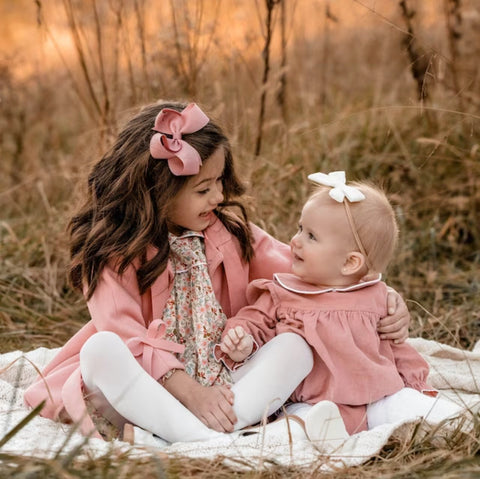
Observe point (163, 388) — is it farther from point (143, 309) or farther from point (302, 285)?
point (302, 285)

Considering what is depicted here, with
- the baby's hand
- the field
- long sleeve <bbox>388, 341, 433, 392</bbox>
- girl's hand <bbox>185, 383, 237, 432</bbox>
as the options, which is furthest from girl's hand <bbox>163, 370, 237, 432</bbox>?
the field

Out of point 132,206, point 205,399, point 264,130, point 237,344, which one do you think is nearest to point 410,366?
point 237,344

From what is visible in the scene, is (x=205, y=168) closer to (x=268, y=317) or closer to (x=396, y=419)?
(x=268, y=317)

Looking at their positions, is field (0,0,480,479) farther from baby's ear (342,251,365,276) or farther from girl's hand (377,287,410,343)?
baby's ear (342,251,365,276)

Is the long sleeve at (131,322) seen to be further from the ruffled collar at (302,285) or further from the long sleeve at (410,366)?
the long sleeve at (410,366)

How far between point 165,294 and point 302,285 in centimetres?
41

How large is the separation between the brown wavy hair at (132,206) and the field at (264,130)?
0.49 metres

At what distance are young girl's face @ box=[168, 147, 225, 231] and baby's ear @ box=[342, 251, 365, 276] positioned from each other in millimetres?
419

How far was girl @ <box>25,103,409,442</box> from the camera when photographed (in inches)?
79.6

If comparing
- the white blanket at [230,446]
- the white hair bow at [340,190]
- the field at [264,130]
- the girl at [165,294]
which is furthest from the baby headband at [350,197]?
the field at [264,130]

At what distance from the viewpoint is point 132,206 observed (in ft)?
7.39

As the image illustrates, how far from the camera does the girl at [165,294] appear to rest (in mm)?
2021

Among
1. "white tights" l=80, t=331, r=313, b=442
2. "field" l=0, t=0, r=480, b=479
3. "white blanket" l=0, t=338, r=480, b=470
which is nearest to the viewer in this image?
"white blanket" l=0, t=338, r=480, b=470

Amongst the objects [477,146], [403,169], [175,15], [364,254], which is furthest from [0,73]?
[364,254]
